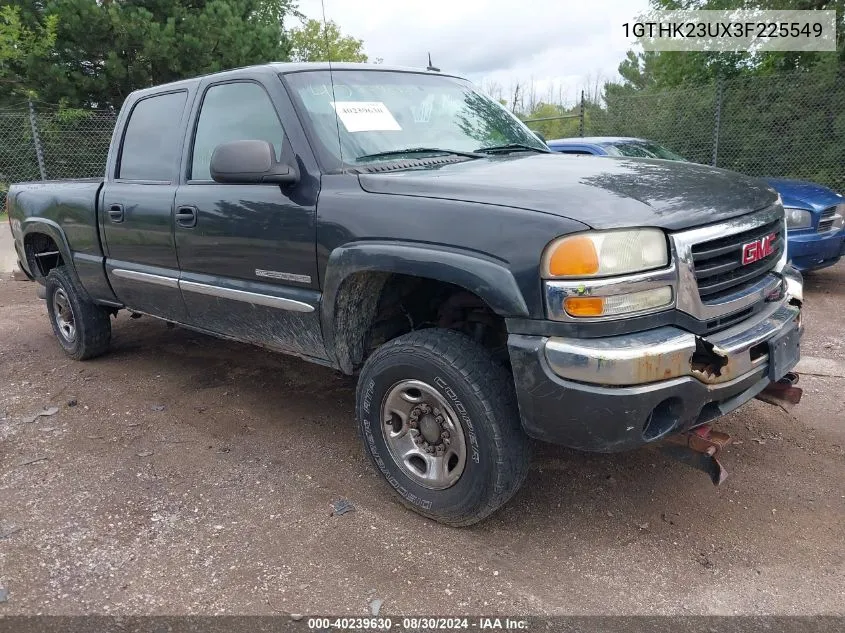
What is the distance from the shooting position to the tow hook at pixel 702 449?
260 cm

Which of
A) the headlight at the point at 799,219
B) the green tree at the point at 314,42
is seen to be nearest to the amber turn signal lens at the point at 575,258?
the headlight at the point at 799,219

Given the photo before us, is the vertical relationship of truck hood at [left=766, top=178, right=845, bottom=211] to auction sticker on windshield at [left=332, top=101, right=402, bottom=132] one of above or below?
below

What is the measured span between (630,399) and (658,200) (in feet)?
2.49

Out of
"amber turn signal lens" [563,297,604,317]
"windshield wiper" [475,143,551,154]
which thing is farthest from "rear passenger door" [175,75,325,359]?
"amber turn signal lens" [563,297,604,317]

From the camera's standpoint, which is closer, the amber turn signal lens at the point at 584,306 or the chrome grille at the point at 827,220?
the amber turn signal lens at the point at 584,306

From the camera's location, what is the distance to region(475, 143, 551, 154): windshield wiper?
348 centimetres

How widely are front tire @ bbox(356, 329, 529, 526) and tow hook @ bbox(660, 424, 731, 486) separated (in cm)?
63

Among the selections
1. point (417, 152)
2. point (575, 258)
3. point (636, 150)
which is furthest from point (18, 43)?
point (575, 258)

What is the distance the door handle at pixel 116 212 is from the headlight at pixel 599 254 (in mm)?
3052

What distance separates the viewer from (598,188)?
2.50 m

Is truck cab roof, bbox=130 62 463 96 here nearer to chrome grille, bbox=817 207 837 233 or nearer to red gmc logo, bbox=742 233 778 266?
red gmc logo, bbox=742 233 778 266

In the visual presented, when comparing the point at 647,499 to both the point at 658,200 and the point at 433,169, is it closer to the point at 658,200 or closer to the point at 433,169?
the point at 658,200

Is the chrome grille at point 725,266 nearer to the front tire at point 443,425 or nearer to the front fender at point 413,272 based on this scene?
the front fender at point 413,272

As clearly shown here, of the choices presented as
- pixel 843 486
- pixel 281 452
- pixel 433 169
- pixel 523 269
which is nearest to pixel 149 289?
pixel 281 452
